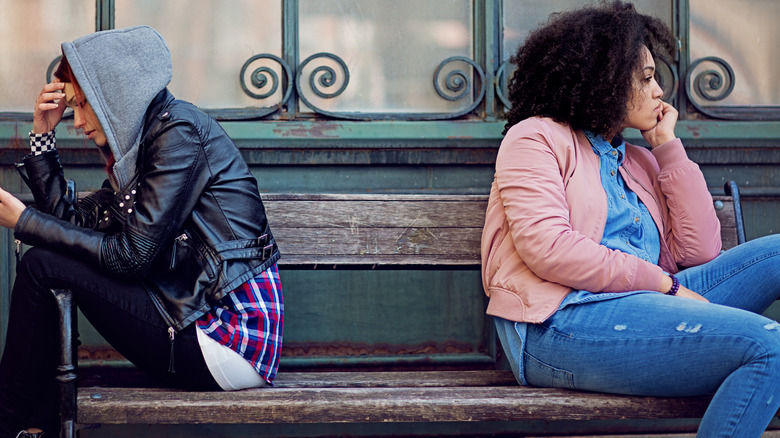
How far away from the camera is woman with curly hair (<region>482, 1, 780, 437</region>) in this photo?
80.8 inches

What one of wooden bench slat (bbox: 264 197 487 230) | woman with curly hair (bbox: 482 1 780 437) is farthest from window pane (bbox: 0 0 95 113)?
woman with curly hair (bbox: 482 1 780 437)

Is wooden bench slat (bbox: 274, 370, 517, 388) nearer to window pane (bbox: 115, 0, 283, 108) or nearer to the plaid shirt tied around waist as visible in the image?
the plaid shirt tied around waist

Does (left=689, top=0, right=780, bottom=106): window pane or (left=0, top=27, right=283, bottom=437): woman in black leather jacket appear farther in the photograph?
(left=689, top=0, right=780, bottom=106): window pane

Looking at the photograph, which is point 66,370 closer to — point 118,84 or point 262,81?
point 118,84

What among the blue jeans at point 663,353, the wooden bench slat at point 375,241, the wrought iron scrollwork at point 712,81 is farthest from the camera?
the wrought iron scrollwork at point 712,81

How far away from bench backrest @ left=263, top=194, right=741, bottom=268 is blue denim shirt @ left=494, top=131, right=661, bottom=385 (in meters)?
0.47

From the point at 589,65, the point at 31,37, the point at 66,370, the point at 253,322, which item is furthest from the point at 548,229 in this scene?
the point at 31,37

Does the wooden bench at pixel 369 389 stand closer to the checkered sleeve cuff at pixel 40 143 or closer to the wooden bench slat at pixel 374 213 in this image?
the wooden bench slat at pixel 374 213

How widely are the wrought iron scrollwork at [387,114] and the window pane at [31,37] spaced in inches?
39.2

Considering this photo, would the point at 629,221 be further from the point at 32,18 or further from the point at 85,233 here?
the point at 32,18

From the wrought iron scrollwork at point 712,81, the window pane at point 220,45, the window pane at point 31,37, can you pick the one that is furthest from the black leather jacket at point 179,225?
the wrought iron scrollwork at point 712,81

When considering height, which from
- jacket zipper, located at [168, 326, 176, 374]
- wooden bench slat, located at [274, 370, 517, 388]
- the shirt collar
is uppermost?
the shirt collar

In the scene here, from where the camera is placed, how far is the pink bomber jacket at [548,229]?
2.23m

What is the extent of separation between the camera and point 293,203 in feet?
9.34
